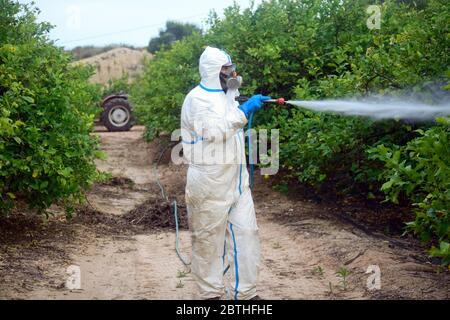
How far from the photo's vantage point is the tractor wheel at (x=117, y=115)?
24.5m

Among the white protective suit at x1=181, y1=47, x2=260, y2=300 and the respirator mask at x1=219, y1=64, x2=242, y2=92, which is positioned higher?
the respirator mask at x1=219, y1=64, x2=242, y2=92

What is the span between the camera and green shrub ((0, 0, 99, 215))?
294 inches

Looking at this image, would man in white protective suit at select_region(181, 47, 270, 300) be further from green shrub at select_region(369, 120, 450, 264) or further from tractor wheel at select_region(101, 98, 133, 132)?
tractor wheel at select_region(101, 98, 133, 132)

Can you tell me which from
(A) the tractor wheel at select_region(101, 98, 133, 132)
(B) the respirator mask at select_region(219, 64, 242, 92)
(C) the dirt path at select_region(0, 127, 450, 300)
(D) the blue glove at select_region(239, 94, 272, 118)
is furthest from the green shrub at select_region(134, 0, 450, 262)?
(A) the tractor wheel at select_region(101, 98, 133, 132)

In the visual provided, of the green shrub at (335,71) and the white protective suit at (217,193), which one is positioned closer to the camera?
the white protective suit at (217,193)

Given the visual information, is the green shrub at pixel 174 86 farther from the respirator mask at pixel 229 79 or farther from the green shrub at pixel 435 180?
the green shrub at pixel 435 180

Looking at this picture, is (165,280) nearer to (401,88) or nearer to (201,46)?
(401,88)

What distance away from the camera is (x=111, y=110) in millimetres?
24484

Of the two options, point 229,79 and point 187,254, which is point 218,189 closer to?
point 229,79

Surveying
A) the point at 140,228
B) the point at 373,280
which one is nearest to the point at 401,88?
the point at 373,280

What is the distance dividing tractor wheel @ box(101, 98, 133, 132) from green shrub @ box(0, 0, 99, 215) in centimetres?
A: 1546

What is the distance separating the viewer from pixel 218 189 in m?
5.95

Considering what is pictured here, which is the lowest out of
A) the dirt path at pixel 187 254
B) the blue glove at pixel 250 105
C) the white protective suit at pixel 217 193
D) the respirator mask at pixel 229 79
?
the dirt path at pixel 187 254

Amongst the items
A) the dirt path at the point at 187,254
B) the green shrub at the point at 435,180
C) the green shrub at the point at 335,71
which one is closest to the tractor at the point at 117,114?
the green shrub at the point at 335,71
